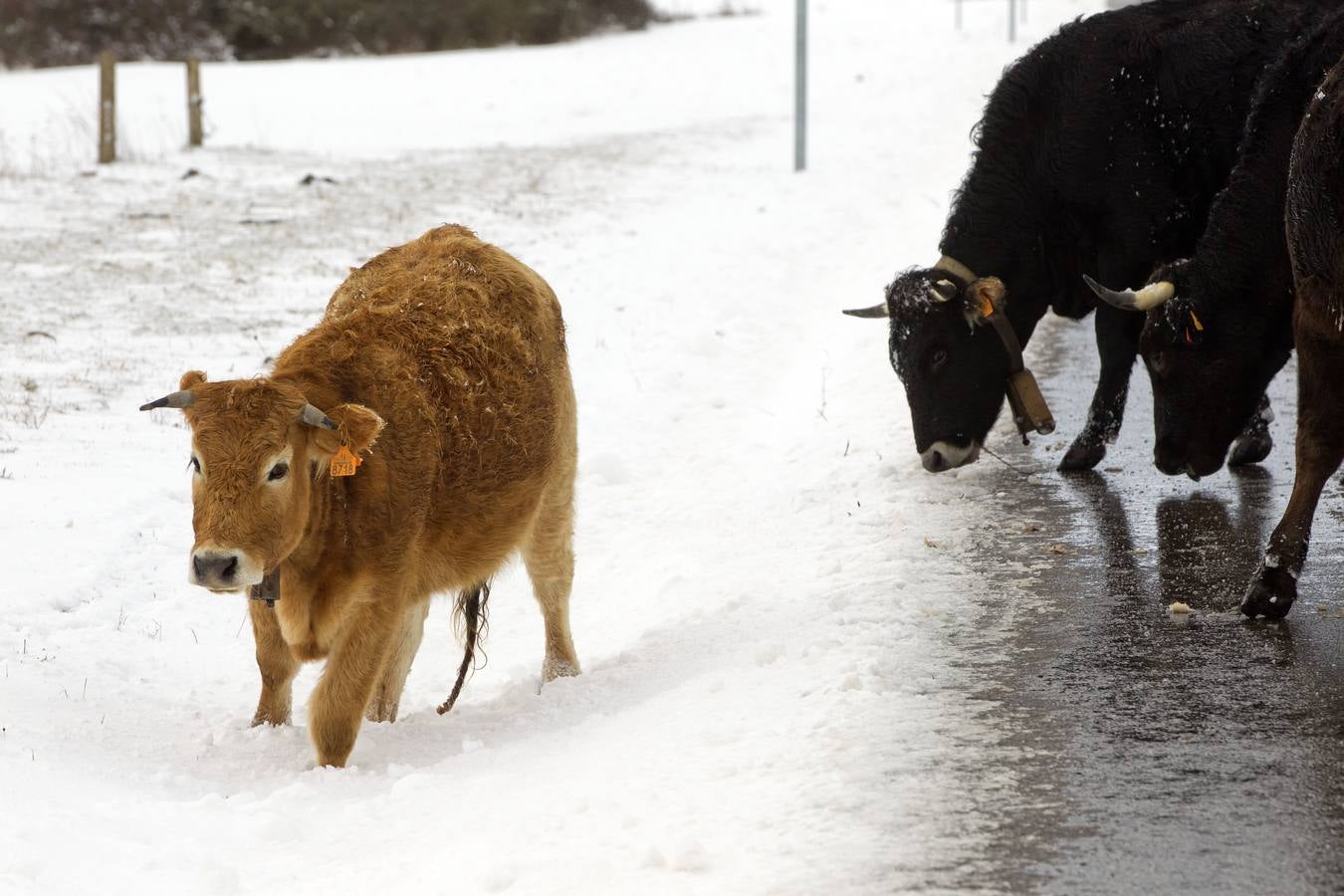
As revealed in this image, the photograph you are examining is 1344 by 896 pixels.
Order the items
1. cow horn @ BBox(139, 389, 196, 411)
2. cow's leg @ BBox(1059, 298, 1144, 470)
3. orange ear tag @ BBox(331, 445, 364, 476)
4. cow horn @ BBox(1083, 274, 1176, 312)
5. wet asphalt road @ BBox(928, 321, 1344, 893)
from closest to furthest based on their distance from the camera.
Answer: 1. wet asphalt road @ BBox(928, 321, 1344, 893)
2. cow horn @ BBox(139, 389, 196, 411)
3. orange ear tag @ BBox(331, 445, 364, 476)
4. cow horn @ BBox(1083, 274, 1176, 312)
5. cow's leg @ BBox(1059, 298, 1144, 470)

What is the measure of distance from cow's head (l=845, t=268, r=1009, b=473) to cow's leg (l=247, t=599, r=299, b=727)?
3.71 meters

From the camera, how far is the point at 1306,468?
18.5 ft

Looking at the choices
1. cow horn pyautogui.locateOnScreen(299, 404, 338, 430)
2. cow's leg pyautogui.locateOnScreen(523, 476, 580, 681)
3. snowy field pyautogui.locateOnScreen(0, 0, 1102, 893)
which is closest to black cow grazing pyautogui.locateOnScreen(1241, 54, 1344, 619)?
snowy field pyautogui.locateOnScreen(0, 0, 1102, 893)

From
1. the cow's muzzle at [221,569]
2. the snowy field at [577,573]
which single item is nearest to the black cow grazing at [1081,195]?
the snowy field at [577,573]

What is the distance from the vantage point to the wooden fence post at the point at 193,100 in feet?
65.6

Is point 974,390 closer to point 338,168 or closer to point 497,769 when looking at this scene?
point 497,769

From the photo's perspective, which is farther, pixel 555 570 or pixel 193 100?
pixel 193 100

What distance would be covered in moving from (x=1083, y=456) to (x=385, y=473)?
4.08 metres

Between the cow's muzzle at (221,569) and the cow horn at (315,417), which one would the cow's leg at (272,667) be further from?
the cow horn at (315,417)

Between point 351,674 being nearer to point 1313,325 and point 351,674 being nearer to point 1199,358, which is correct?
point 1313,325

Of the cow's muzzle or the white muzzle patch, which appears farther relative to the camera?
the white muzzle patch

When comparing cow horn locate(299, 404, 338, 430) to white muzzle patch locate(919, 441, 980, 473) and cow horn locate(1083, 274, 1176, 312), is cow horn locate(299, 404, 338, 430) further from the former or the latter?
white muzzle patch locate(919, 441, 980, 473)

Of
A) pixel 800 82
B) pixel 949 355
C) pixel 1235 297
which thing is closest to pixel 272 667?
pixel 949 355

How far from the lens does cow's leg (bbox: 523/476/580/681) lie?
20.5ft
